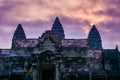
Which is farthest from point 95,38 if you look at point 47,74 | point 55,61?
point 55,61

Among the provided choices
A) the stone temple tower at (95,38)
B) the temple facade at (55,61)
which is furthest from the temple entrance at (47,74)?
the stone temple tower at (95,38)

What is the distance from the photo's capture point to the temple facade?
1138 inches

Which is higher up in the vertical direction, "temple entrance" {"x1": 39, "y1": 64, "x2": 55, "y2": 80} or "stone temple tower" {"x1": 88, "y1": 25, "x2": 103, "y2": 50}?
"stone temple tower" {"x1": 88, "y1": 25, "x2": 103, "y2": 50}

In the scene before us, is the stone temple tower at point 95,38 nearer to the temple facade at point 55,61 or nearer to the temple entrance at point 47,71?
the temple facade at point 55,61

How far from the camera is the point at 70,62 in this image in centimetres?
2931

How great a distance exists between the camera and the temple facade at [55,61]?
2891cm

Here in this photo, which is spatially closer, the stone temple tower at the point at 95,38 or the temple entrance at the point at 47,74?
the temple entrance at the point at 47,74

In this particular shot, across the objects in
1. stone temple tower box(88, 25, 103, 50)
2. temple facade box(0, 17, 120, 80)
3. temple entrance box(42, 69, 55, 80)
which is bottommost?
temple entrance box(42, 69, 55, 80)

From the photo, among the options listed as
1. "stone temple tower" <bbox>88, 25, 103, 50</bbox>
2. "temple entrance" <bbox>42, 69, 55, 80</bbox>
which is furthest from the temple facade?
"stone temple tower" <bbox>88, 25, 103, 50</bbox>

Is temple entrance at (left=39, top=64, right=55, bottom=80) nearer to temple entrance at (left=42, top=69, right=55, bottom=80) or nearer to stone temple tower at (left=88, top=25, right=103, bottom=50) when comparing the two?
temple entrance at (left=42, top=69, right=55, bottom=80)

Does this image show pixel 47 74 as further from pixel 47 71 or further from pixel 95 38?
pixel 95 38

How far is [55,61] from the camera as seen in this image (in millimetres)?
28828

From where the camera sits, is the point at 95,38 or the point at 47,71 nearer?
the point at 47,71

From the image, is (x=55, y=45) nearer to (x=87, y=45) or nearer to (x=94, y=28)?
(x=87, y=45)
